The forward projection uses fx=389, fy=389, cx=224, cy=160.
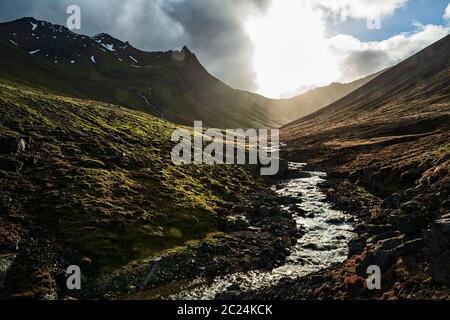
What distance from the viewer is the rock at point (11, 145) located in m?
58.6

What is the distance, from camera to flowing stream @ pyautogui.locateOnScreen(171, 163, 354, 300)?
36062 millimetres

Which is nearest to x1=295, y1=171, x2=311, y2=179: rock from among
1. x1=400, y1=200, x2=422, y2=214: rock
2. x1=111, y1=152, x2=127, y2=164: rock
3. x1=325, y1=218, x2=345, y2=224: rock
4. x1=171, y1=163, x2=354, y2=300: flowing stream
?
x1=171, y1=163, x2=354, y2=300: flowing stream

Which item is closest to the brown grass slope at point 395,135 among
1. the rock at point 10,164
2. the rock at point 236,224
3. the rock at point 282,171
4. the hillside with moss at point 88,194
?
the rock at point 282,171

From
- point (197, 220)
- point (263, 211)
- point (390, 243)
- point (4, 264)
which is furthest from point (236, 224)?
point (4, 264)

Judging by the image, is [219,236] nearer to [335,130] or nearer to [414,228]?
[414,228]

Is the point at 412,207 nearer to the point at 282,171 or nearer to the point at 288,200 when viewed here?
the point at 288,200

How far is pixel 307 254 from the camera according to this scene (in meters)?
43.1

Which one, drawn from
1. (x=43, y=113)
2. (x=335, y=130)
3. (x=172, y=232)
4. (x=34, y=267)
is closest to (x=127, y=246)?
(x=172, y=232)

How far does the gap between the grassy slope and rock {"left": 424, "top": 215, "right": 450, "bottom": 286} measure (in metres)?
26.5

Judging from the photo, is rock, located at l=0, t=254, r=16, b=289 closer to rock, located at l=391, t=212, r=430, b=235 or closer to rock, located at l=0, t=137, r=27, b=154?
rock, located at l=0, t=137, r=27, b=154

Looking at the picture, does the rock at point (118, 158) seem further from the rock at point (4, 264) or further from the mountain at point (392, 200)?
the mountain at point (392, 200)

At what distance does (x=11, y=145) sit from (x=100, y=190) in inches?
678

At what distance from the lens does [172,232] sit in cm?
4850
